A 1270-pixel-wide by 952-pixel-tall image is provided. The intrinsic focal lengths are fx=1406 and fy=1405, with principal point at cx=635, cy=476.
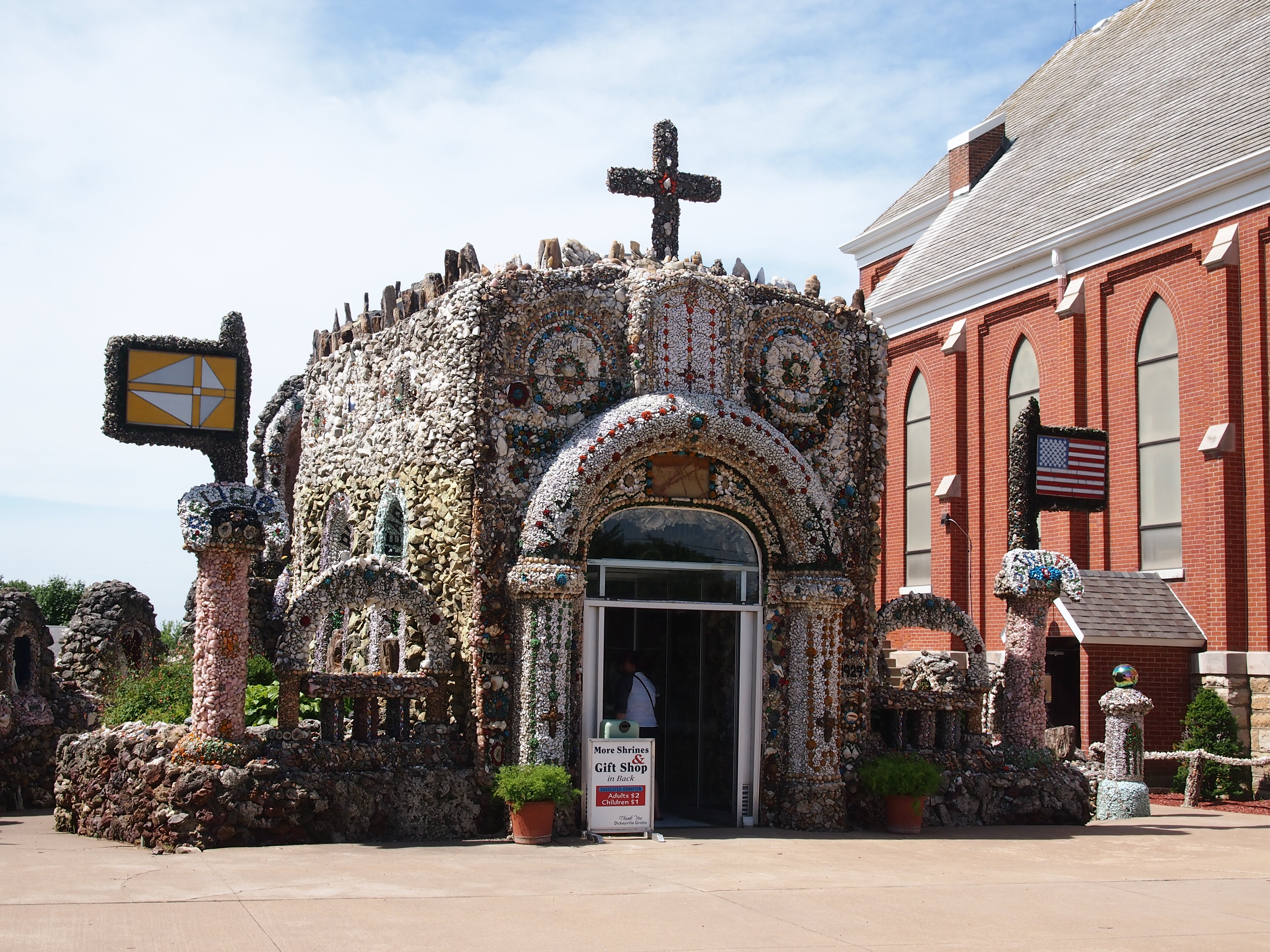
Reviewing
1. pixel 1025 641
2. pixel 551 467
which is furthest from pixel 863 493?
pixel 551 467

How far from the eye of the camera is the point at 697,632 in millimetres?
14914

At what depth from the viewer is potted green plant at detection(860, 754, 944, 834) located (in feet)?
44.9

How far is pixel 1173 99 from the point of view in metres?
25.5

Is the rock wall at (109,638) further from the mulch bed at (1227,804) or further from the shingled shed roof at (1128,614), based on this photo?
the mulch bed at (1227,804)

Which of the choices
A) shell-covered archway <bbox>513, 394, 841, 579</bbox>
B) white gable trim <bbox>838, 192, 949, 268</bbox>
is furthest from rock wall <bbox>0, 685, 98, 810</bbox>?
white gable trim <bbox>838, 192, 949, 268</bbox>

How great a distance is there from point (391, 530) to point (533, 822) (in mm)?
3763

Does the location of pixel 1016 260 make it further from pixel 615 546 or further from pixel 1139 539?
pixel 615 546

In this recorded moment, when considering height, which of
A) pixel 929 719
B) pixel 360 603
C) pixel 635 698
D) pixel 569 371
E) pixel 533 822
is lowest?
pixel 533 822

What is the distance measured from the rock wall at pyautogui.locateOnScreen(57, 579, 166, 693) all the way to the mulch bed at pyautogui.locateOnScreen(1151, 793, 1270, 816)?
14.2 metres

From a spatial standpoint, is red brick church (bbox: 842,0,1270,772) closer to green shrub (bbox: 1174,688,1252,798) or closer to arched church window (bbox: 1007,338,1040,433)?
arched church window (bbox: 1007,338,1040,433)

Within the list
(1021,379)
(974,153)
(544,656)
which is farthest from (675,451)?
(974,153)

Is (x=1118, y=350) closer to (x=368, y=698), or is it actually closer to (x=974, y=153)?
(x=974, y=153)

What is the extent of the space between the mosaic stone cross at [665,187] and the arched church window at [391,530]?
3781mm

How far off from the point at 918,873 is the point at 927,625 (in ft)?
15.1
